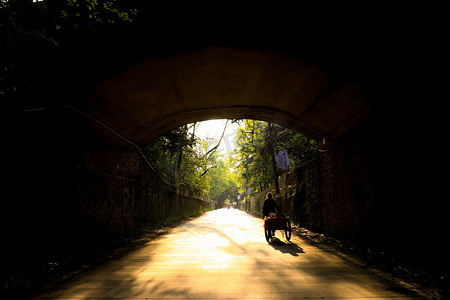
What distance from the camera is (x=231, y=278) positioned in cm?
373

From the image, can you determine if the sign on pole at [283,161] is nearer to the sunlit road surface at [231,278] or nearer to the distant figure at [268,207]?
the distant figure at [268,207]

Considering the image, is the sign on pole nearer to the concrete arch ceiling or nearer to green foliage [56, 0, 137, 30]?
the concrete arch ceiling

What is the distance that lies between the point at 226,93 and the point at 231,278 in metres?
4.79

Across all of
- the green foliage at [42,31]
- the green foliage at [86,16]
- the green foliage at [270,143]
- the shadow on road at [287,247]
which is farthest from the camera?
the green foliage at [270,143]

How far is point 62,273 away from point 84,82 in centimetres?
350

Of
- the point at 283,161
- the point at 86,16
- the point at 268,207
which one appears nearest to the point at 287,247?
the point at 268,207

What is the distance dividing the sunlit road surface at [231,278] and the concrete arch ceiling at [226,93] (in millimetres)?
3571

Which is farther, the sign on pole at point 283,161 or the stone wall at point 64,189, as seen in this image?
the sign on pole at point 283,161

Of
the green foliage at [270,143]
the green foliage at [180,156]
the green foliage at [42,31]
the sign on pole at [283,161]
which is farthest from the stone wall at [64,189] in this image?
the green foliage at [270,143]

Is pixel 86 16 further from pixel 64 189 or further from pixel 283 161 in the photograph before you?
pixel 283 161

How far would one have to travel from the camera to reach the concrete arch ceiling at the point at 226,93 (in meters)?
5.17

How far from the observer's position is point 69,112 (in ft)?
16.5

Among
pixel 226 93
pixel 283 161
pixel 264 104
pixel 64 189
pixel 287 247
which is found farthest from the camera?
pixel 283 161

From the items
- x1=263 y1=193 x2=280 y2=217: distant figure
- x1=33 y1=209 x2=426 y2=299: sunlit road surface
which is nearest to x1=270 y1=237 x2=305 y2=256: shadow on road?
x1=33 y1=209 x2=426 y2=299: sunlit road surface
